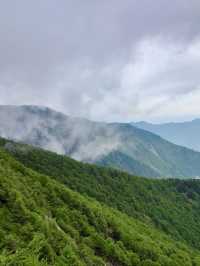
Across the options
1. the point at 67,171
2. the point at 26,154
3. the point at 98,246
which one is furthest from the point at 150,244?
the point at 26,154

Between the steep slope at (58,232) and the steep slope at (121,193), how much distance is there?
2332 inches

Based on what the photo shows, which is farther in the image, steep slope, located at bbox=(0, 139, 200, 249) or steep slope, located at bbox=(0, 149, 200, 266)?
steep slope, located at bbox=(0, 139, 200, 249)

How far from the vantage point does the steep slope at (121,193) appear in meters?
150

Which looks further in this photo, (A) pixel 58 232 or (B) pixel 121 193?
(B) pixel 121 193

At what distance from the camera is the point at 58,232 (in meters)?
46.4

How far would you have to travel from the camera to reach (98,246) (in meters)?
57.3

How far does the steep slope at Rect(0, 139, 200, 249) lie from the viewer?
150500mm

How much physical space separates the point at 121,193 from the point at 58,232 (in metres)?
129

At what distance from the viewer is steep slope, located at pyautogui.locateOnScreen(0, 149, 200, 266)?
119ft

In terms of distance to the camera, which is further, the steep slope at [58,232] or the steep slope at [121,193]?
the steep slope at [121,193]

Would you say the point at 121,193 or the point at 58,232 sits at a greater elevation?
the point at 121,193

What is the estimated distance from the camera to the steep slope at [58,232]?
1430 inches

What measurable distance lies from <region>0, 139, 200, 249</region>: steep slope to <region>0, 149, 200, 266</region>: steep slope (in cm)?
5923

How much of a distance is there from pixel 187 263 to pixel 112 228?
2368cm
